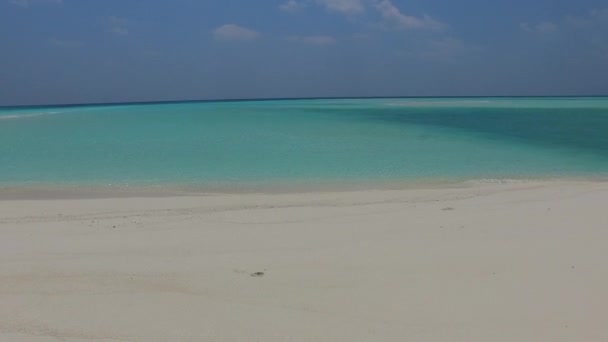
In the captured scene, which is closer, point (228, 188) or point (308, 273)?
point (308, 273)

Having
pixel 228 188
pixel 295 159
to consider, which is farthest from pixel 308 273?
pixel 295 159

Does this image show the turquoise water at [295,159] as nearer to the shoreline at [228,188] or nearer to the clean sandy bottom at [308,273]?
the shoreline at [228,188]

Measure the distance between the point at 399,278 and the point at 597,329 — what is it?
128 cm

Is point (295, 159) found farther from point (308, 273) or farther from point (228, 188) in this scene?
point (308, 273)

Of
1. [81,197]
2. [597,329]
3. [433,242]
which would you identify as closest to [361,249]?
[433,242]

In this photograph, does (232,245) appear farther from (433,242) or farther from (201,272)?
(433,242)

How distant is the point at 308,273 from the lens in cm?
398

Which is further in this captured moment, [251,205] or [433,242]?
[251,205]

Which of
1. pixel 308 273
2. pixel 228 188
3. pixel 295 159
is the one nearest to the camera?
pixel 308 273

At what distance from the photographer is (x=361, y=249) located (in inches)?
180

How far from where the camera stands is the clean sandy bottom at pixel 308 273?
10.1 ft

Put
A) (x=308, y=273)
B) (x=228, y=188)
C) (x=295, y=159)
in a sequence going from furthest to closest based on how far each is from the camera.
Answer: (x=295, y=159) → (x=228, y=188) → (x=308, y=273)

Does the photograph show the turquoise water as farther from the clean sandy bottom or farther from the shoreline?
the clean sandy bottom

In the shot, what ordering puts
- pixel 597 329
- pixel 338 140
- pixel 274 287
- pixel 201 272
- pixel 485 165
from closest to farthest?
pixel 597 329 < pixel 274 287 < pixel 201 272 < pixel 485 165 < pixel 338 140
